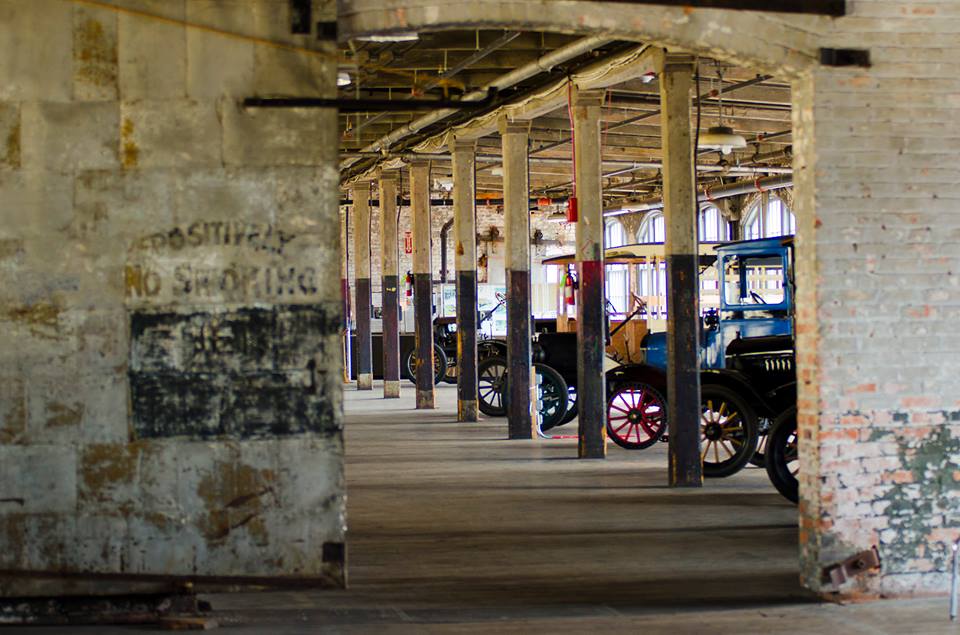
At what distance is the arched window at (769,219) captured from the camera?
88.5ft

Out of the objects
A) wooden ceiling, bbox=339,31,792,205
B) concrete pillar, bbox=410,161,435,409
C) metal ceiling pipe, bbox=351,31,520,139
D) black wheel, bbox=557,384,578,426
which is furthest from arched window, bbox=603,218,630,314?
metal ceiling pipe, bbox=351,31,520,139

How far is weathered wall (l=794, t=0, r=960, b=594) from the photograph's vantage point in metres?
6.79

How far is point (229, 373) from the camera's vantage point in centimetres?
632

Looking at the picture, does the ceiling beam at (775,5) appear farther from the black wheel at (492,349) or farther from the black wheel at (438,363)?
the black wheel at (438,363)

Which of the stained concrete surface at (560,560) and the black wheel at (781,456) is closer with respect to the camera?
the stained concrete surface at (560,560)

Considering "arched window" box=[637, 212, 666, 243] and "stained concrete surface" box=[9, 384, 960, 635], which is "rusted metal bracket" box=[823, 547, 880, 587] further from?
"arched window" box=[637, 212, 666, 243]

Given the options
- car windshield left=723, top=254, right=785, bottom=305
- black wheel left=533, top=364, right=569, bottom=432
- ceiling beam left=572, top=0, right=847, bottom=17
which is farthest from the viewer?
black wheel left=533, top=364, right=569, bottom=432

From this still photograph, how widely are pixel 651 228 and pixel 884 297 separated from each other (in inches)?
1018

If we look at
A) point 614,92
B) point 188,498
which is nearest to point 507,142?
point 614,92

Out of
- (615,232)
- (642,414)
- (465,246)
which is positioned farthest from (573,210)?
(615,232)

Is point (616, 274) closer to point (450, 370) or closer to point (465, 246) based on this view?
point (450, 370)

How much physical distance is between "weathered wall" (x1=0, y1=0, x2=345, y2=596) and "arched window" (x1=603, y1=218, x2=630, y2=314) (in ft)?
66.0

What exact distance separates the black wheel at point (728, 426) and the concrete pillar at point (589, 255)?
1.45 meters

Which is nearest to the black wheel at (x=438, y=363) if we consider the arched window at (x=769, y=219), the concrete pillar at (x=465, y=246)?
the concrete pillar at (x=465, y=246)
